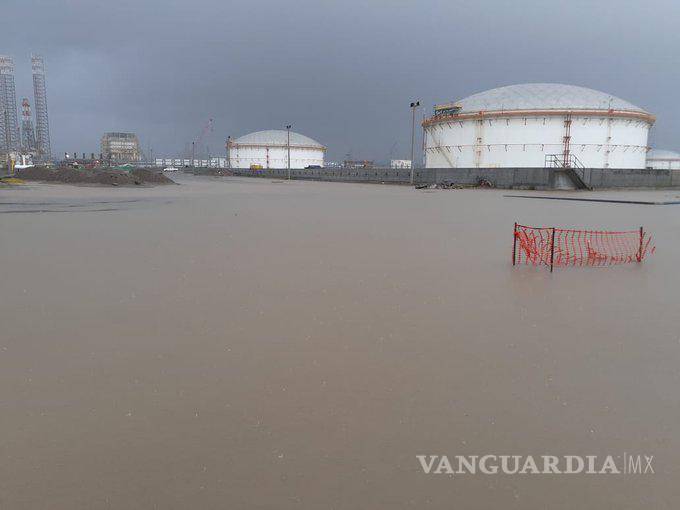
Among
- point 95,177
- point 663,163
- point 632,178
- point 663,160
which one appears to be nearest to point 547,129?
point 632,178

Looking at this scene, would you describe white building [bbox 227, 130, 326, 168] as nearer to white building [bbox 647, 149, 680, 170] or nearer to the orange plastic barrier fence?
white building [bbox 647, 149, 680, 170]

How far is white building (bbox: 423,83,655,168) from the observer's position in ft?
182

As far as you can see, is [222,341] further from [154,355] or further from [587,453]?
[587,453]

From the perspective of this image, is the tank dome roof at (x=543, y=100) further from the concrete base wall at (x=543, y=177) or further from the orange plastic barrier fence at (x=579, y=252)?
the orange plastic barrier fence at (x=579, y=252)

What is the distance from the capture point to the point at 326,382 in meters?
4.61

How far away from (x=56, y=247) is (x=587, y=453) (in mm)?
11878

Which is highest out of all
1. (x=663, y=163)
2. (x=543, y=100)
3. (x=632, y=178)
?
(x=543, y=100)

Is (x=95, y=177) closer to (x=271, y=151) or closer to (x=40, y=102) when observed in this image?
(x=271, y=151)

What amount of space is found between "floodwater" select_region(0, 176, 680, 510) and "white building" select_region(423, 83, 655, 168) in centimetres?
5072

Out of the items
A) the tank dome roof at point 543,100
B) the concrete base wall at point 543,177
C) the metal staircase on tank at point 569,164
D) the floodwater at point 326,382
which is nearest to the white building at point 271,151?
the tank dome roof at point 543,100

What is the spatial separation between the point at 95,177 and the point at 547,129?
50.4 metres

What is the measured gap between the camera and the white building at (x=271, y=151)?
114 m

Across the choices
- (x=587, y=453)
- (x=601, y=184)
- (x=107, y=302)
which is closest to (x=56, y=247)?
(x=107, y=302)

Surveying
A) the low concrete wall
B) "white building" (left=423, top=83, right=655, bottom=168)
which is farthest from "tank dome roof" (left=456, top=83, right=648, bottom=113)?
the low concrete wall
